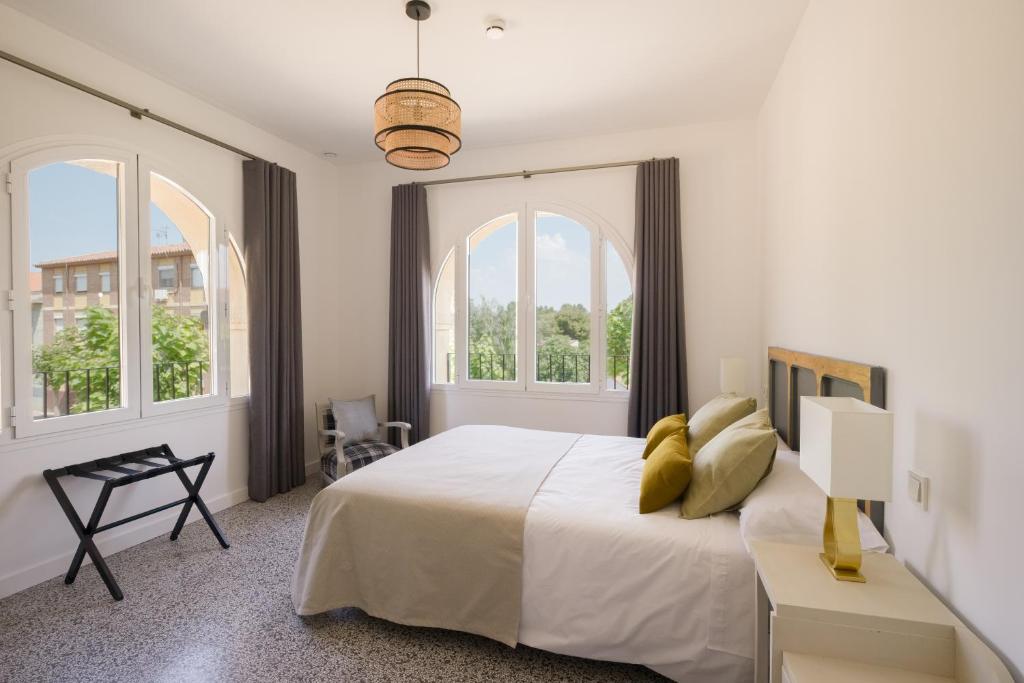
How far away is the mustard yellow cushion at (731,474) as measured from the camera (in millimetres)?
1892

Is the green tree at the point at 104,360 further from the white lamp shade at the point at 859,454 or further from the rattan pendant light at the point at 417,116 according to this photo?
the white lamp shade at the point at 859,454

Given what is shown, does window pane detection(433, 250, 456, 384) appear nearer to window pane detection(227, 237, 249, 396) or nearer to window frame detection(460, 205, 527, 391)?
window frame detection(460, 205, 527, 391)

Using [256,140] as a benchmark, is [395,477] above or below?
below

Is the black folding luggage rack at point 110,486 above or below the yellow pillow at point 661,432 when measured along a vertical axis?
below

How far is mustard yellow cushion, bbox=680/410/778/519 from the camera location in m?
1.89

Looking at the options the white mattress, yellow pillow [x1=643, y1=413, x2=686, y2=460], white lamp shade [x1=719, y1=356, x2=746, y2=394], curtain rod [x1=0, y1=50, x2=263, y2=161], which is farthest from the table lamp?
curtain rod [x1=0, y1=50, x2=263, y2=161]

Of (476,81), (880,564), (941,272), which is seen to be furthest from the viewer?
(476,81)

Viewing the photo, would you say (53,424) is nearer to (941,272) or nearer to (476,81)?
(476,81)

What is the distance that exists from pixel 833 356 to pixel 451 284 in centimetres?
325

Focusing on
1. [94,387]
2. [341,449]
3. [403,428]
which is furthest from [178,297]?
[403,428]

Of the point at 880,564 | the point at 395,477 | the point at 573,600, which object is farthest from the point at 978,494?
the point at 395,477

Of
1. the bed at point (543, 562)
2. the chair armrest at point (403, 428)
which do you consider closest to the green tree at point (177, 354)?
the chair armrest at point (403, 428)

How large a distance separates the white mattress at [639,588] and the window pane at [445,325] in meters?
2.70

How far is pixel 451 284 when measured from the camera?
15.4ft
